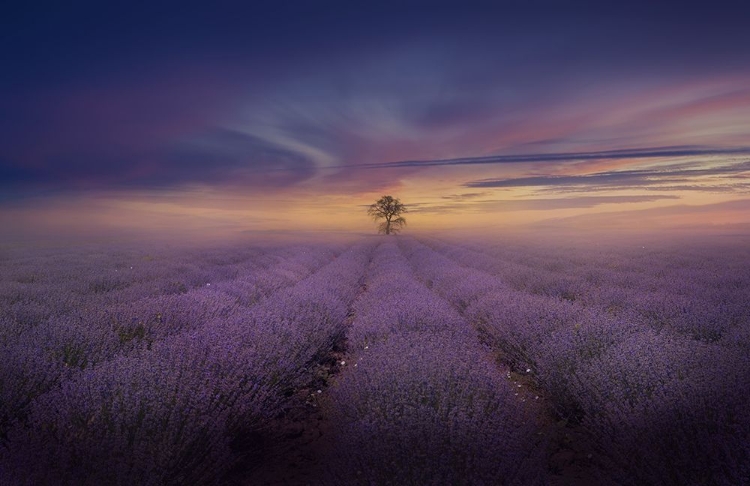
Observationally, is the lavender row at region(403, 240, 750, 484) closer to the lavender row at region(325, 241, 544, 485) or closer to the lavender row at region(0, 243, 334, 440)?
the lavender row at region(325, 241, 544, 485)

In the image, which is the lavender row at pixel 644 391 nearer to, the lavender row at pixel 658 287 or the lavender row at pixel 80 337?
the lavender row at pixel 658 287

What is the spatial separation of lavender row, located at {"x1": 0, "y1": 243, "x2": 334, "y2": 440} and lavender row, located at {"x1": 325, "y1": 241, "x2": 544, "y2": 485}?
6.06 feet

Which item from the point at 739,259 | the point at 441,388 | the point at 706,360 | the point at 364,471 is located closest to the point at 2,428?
the point at 364,471

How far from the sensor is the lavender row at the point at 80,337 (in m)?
2.64

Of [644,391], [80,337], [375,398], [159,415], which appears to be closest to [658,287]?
[644,391]

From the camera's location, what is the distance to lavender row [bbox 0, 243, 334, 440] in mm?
2645

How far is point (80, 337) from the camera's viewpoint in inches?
132

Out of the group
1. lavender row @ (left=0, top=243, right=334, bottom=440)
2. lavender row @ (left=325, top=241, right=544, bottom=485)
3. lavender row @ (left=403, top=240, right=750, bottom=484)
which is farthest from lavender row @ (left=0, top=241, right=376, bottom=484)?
lavender row @ (left=403, top=240, right=750, bottom=484)

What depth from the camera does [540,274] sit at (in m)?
8.38

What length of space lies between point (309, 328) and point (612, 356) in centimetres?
269

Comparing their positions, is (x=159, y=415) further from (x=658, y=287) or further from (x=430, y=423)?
(x=658, y=287)

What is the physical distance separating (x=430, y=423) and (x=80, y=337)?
9.52ft

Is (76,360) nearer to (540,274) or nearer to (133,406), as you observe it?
(133,406)

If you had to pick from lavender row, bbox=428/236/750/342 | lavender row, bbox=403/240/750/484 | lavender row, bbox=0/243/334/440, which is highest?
lavender row, bbox=0/243/334/440
